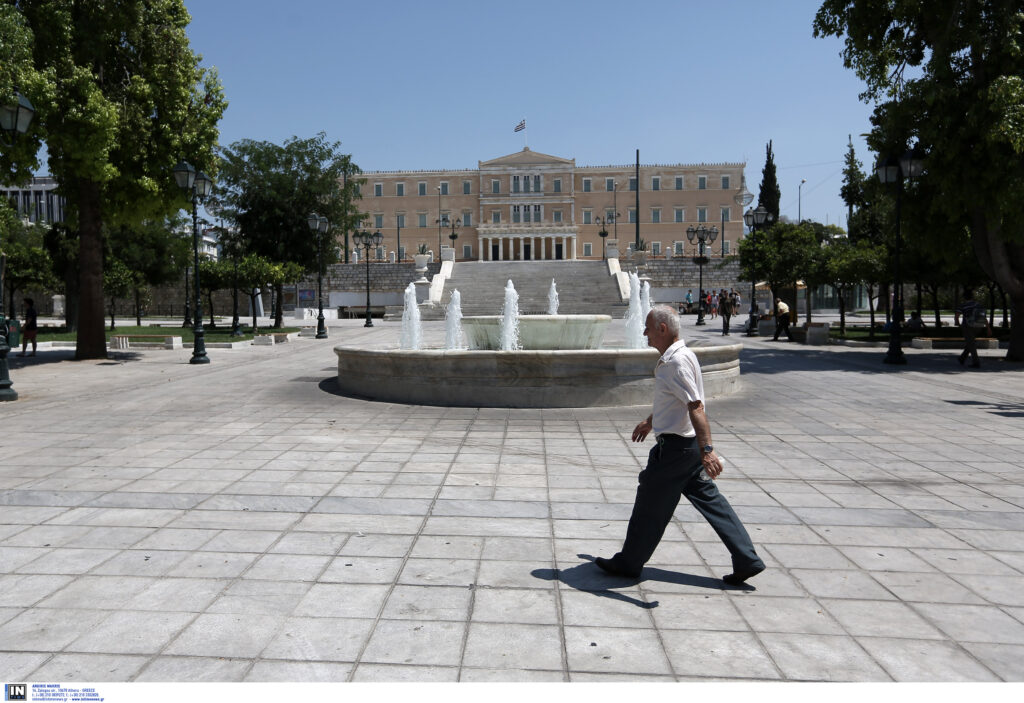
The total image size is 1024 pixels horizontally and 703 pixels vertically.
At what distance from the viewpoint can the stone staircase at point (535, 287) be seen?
39.2 metres

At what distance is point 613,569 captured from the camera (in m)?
3.89

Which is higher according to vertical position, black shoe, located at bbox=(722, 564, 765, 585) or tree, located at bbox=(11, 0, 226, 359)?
tree, located at bbox=(11, 0, 226, 359)

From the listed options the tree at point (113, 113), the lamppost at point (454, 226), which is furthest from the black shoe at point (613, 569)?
the lamppost at point (454, 226)

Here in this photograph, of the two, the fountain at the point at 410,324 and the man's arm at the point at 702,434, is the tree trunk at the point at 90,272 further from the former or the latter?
the man's arm at the point at 702,434

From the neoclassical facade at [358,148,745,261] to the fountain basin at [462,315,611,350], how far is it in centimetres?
7334

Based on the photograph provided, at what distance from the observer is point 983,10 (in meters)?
14.8

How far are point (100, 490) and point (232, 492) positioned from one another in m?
1.01

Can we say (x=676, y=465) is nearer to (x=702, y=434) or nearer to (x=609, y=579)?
(x=702, y=434)

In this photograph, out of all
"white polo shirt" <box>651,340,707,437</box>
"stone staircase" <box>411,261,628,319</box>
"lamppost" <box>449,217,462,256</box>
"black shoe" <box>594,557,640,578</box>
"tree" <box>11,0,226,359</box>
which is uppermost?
"lamppost" <box>449,217,462,256</box>

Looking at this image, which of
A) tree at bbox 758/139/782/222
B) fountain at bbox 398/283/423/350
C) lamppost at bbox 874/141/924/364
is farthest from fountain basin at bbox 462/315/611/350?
tree at bbox 758/139/782/222

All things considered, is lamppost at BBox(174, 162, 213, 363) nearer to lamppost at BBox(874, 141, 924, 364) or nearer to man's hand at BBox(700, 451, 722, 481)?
lamppost at BBox(874, 141, 924, 364)

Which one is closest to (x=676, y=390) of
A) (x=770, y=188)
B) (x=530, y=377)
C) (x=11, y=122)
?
(x=530, y=377)

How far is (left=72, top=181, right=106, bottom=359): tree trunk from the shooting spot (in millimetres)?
16797
